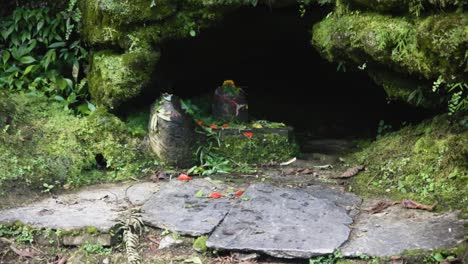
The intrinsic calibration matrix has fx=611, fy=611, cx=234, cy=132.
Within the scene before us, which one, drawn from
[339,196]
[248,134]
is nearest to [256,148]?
[248,134]

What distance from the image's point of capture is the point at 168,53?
25.6 ft

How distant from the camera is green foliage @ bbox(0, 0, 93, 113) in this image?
305 inches

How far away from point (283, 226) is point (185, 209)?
37.4 inches

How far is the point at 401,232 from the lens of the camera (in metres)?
4.68

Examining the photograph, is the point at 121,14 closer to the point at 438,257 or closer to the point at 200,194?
the point at 200,194

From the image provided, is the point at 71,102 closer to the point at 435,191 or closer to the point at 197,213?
the point at 197,213

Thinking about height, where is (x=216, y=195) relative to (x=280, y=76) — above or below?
below

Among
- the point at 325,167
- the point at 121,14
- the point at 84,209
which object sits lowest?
the point at 84,209

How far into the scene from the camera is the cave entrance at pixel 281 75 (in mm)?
8273

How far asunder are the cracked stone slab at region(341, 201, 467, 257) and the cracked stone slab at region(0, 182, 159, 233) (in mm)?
1982

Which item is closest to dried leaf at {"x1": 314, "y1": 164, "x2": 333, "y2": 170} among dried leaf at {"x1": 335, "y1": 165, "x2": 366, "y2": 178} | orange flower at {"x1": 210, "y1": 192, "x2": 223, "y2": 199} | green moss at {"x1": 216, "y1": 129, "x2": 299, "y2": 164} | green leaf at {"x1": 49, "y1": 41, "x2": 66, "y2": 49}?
dried leaf at {"x1": 335, "y1": 165, "x2": 366, "y2": 178}

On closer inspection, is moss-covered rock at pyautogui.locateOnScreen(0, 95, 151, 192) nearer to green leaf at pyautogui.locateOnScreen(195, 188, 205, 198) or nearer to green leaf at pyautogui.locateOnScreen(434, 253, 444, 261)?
green leaf at pyautogui.locateOnScreen(195, 188, 205, 198)

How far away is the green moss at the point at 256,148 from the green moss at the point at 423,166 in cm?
90

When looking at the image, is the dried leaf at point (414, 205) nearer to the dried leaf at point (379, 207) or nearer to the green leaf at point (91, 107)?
the dried leaf at point (379, 207)
